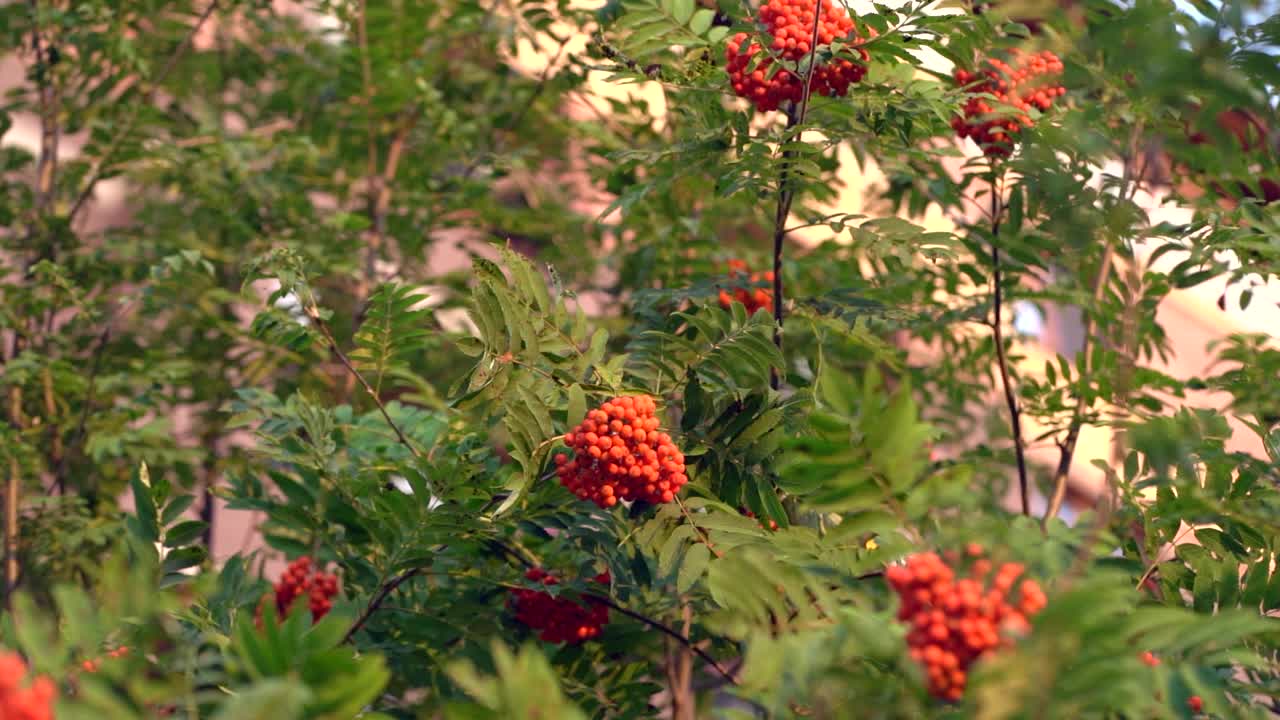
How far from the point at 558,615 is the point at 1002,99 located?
1.21 meters

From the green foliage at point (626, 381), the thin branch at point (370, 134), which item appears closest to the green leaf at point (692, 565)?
the green foliage at point (626, 381)

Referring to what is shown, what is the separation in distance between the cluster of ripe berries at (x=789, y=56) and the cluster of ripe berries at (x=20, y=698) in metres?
1.36

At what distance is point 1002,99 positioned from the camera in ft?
7.59

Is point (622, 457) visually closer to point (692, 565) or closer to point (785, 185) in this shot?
point (692, 565)

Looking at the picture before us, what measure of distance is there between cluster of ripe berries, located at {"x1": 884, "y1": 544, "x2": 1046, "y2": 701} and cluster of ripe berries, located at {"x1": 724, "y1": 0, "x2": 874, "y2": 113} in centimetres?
104

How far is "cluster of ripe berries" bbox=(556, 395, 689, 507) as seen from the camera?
1.69m

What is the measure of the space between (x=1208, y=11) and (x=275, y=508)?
1862 millimetres

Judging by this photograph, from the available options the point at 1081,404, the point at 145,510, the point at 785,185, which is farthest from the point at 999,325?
the point at 145,510

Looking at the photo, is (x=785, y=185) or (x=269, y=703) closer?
(x=269, y=703)

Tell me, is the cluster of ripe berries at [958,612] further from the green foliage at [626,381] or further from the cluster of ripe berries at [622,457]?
the cluster of ripe berries at [622,457]

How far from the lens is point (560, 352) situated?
1882 millimetres

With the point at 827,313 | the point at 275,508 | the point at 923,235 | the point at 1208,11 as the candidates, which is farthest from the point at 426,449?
the point at 1208,11

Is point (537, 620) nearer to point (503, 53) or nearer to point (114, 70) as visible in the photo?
point (503, 53)

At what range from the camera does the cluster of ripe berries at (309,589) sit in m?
2.54
